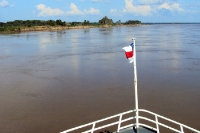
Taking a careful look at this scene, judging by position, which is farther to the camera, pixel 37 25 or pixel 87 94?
pixel 37 25

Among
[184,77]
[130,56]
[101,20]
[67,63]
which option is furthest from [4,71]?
[101,20]

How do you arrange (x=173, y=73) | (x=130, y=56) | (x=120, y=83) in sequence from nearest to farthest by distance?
(x=130, y=56) < (x=120, y=83) < (x=173, y=73)

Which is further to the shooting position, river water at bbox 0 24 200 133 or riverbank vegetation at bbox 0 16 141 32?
riverbank vegetation at bbox 0 16 141 32

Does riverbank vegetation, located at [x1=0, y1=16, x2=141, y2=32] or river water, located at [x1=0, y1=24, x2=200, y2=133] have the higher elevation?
riverbank vegetation, located at [x1=0, y1=16, x2=141, y2=32]

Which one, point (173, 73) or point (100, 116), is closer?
point (100, 116)

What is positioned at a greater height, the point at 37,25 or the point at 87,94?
the point at 37,25

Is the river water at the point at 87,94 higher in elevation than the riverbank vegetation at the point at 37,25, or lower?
lower

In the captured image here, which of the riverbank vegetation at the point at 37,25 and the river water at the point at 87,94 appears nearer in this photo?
the river water at the point at 87,94

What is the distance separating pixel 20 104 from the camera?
433 inches

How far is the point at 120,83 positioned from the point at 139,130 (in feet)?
24.3

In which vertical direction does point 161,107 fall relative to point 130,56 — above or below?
below

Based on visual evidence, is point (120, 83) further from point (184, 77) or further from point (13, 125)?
point (13, 125)

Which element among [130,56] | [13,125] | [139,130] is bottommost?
[13,125]

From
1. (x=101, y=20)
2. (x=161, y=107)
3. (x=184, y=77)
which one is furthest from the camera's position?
(x=101, y=20)
